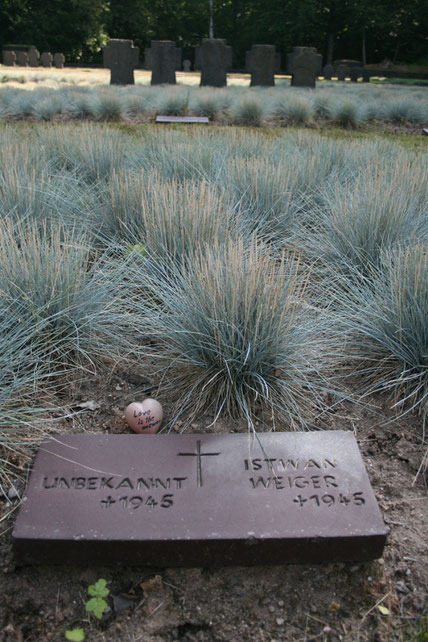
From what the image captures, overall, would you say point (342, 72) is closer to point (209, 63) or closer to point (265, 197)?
point (209, 63)

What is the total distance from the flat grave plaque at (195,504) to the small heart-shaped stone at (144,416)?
14 cm

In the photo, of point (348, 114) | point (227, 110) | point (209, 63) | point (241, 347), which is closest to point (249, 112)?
point (227, 110)

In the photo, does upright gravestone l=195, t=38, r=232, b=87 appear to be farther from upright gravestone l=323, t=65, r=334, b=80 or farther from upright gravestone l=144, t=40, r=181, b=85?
upright gravestone l=323, t=65, r=334, b=80

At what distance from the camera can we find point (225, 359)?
7.49 feet

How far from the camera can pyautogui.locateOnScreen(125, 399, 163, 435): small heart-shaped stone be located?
2.18 meters

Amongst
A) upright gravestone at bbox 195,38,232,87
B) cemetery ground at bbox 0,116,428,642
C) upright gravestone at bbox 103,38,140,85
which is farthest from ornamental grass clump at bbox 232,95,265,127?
upright gravestone at bbox 103,38,140,85

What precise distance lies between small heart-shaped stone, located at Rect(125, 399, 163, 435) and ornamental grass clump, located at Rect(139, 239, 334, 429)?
0.11 metres

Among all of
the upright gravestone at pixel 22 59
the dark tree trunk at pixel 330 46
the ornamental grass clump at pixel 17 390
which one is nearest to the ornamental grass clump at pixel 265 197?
the ornamental grass clump at pixel 17 390

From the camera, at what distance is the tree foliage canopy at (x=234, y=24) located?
1326 inches

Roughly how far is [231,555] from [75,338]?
1.21 meters

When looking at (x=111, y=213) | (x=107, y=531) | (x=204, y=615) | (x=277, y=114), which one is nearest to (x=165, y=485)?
(x=107, y=531)

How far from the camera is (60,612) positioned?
1616 millimetres

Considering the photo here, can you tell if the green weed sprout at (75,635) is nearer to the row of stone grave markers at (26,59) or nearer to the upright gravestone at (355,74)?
the upright gravestone at (355,74)

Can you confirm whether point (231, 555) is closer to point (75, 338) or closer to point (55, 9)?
point (75, 338)
